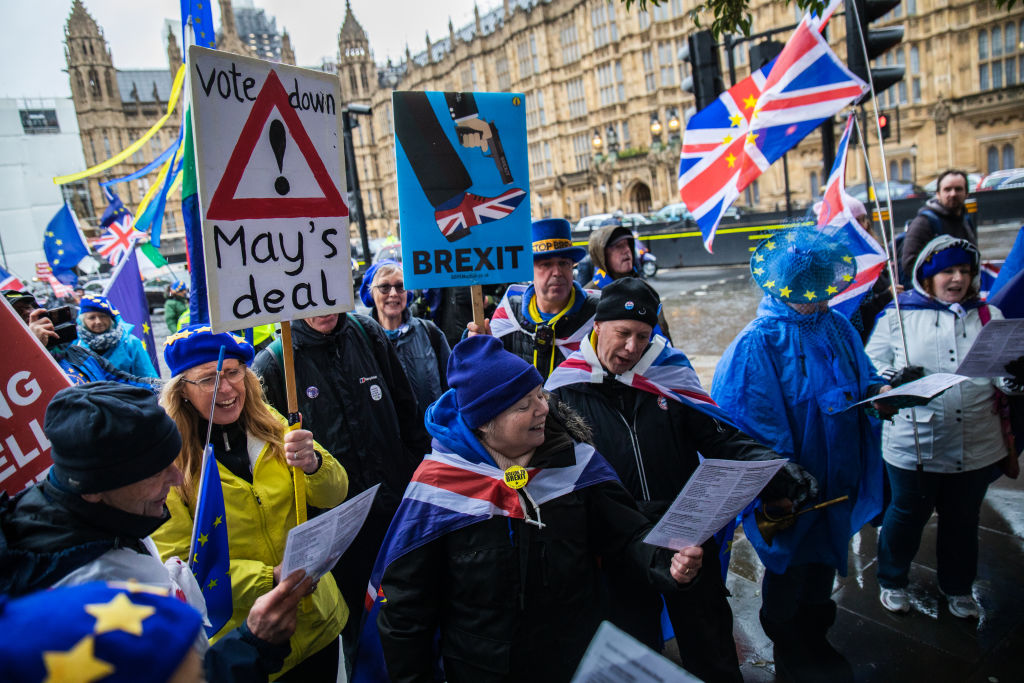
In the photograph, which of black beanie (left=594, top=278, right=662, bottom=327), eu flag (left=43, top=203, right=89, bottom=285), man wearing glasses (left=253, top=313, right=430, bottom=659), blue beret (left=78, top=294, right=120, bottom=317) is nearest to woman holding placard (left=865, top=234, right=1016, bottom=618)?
black beanie (left=594, top=278, right=662, bottom=327)

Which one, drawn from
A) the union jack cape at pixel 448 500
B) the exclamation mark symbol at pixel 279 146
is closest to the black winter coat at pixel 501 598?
the union jack cape at pixel 448 500

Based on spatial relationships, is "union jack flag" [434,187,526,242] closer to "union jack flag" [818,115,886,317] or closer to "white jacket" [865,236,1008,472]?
"white jacket" [865,236,1008,472]

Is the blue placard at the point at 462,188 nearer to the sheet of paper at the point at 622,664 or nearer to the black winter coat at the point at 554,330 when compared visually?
the black winter coat at the point at 554,330

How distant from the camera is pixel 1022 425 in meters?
3.23

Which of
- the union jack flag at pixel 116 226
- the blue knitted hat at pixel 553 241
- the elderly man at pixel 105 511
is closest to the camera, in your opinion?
the elderly man at pixel 105 511

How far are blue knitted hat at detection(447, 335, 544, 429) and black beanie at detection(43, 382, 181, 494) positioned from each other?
2.61 feet

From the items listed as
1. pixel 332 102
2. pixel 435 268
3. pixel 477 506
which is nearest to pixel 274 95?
pixel 332 102

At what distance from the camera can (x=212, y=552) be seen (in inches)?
75.7

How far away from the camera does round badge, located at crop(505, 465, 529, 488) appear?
1864mm

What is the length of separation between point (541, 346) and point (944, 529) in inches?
88.4

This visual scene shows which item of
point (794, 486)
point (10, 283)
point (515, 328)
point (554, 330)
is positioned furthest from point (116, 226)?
point (794, 486)

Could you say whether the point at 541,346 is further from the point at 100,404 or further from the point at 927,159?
the point at 927,159

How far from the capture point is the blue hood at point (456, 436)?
1933mm

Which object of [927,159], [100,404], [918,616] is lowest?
[918,616]
